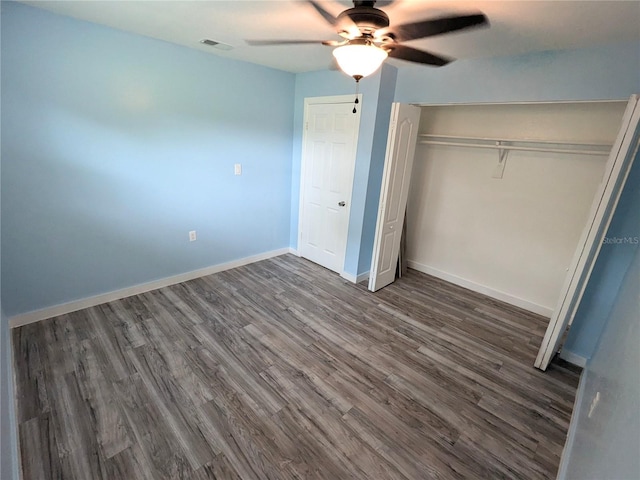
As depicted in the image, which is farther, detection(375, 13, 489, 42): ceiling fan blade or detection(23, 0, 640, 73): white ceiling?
detection(23, 0, 640, 73): white ceiling

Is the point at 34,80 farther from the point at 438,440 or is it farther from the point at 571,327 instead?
the point at 571,327

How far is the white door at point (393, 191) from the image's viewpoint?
3.02 meters

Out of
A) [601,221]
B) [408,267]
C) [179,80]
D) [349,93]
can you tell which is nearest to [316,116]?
[349,93]

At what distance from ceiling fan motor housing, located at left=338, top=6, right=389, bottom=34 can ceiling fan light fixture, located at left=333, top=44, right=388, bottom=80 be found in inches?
3.3

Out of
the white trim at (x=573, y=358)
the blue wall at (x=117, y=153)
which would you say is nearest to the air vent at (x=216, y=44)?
the blue wall at (x=117, y=153)

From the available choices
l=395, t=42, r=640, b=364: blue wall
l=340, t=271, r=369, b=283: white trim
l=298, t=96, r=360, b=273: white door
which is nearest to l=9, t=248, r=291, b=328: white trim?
l=298, t=96, r=360, b=273: white door

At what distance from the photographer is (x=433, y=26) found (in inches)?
53.5

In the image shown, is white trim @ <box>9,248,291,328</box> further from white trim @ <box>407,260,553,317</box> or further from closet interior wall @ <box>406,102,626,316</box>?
closet interior wall @ <box>406,102,626,316</box>

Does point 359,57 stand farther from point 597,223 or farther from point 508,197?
point 508,197

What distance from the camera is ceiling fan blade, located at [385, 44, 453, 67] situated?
1.65 metres

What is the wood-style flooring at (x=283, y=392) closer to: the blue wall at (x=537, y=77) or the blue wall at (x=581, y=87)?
the blue wall at (x=581, y=87)

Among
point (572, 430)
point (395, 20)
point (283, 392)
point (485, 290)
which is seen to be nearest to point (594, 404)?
point (572, 430)

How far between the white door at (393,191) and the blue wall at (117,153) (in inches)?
60.7

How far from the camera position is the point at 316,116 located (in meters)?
3.70
